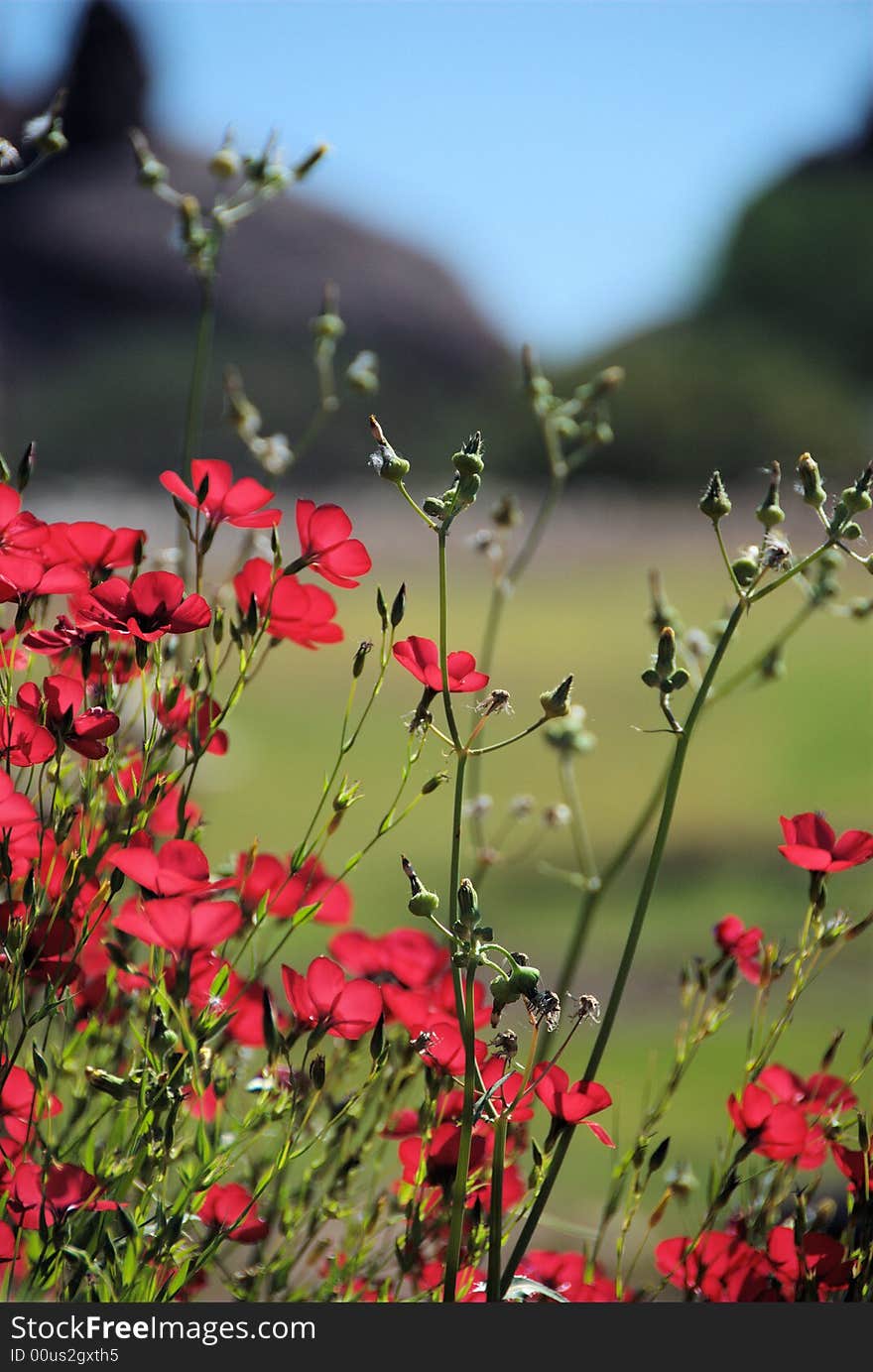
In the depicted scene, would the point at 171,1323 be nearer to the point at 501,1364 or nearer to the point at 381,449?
the point at 501,1364

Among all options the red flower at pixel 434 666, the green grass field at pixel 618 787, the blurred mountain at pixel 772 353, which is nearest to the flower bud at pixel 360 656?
the red flower at pixel 434 666

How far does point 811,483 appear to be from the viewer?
499 mm

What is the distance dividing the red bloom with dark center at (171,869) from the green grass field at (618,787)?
0.68m

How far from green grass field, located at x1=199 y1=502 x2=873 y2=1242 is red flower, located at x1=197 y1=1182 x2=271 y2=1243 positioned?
2.00 feet

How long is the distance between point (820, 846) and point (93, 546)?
1.12 feet

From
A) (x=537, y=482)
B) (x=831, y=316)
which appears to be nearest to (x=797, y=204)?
(x=831, y=316)

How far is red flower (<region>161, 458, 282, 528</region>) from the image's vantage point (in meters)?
0.56

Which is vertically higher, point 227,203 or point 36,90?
point 227,203

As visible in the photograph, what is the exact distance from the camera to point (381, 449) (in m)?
0.49

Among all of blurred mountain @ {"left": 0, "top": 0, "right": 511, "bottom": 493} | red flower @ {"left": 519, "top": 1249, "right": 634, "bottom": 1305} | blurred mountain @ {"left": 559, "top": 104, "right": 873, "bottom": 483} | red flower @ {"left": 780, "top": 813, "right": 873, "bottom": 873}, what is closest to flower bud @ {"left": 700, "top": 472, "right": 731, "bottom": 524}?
red flower @ {"left": 780, "top": 813, "right": 873, "bottom": 873}

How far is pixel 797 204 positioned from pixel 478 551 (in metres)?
15.3

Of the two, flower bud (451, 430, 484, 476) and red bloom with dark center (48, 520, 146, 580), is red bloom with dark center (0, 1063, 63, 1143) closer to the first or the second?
red bloom with dark center (48, 520, 146, 580)

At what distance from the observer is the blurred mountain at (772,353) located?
1056cm

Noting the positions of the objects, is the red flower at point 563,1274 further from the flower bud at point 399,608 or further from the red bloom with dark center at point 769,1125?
the flower bud at point 399,608
